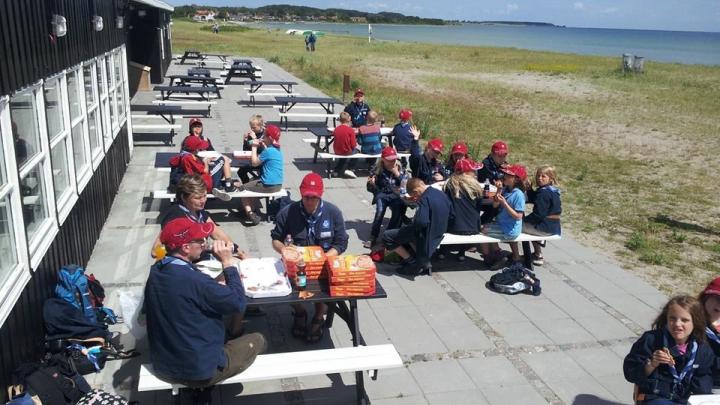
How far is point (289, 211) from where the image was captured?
5.70 m

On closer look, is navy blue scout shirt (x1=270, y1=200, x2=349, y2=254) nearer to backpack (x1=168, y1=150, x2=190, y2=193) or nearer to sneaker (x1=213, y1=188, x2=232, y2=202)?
backpack (x1=168, y1=150, x2=190, y2=193)

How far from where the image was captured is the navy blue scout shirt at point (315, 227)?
562 cm

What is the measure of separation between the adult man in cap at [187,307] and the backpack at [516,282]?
3737mm

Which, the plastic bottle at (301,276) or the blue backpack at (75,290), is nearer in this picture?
the plastic bottle at (301,276)

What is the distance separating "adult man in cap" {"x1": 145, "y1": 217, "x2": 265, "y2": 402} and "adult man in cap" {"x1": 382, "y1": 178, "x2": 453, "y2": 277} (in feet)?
10.4

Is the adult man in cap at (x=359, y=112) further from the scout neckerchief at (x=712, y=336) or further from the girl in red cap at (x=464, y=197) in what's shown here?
the scout neckerchief at (x=712, y=336)

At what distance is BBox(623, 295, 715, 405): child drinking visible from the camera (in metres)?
4.06

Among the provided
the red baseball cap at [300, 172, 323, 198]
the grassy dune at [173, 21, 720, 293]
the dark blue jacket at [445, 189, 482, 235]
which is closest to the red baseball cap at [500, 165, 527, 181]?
the dark blue jacket at [445, 189, 482, 235]

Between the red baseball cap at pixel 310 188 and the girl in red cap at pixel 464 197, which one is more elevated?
the red baseball cap at pixel 310 188

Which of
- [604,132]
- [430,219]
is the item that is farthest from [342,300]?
[604,132]

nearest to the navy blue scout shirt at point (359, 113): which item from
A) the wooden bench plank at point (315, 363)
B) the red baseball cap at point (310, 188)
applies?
the red baseball cap at point (310, 188)

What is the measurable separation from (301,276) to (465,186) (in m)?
2.90

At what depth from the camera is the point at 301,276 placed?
4.95 metres

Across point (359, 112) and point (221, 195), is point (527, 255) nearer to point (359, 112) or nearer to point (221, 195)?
point (221, 195)
